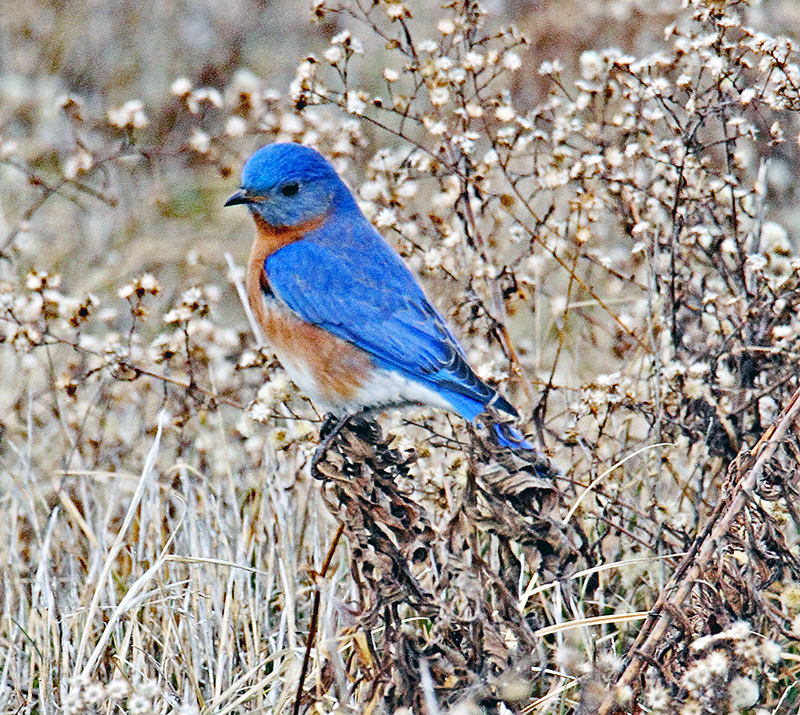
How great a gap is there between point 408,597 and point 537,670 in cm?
47

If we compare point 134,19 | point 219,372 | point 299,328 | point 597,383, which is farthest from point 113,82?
point 597,383

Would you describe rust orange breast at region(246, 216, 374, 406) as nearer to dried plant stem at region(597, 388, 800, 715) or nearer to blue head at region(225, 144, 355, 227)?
blue head at region(225, 144, 355, 227)

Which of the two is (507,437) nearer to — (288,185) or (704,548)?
(704,548)

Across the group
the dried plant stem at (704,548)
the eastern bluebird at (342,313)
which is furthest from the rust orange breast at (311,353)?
the dried plant stem at (704,548)

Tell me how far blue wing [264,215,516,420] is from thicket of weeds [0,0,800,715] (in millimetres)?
145

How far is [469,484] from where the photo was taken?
8.71 ft

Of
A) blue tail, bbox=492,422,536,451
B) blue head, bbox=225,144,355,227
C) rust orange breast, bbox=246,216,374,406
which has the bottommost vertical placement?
blue tail, bbox=492,422,536,451

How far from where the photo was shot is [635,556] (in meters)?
3.64

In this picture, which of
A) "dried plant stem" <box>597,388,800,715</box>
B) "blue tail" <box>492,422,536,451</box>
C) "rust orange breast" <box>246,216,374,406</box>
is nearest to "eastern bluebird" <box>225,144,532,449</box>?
"rust orange breast" <box>246,216,374,406</box>

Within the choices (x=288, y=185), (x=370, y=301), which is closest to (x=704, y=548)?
(x=370, y=301)

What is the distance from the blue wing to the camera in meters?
3.70

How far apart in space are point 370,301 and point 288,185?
53 cm

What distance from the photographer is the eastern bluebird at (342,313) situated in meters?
3.69

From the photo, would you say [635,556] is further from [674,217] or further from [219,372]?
[219,372]
